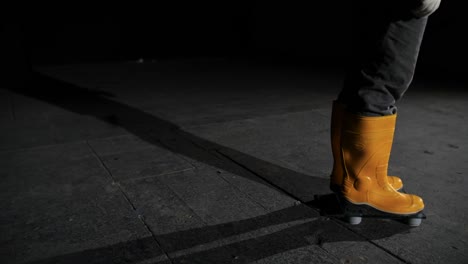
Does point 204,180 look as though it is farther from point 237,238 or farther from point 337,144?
point 337,144

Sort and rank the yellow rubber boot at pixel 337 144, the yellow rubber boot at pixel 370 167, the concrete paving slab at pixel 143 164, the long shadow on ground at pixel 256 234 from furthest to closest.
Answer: the concrete paving slab at pixel 143 164 < the yellow rubber boot at pixel 337 144 < the yellow rubber boot at pixel 370 167 < the long shadow on ground at pixel 256 234

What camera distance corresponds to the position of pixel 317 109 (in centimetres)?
430

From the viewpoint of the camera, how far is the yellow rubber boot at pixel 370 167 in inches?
72.5

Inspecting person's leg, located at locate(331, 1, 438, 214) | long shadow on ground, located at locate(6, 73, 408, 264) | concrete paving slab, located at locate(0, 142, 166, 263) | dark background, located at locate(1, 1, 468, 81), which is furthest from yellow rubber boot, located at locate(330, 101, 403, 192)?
dark background, located at locate(1, 1, 468, 81)

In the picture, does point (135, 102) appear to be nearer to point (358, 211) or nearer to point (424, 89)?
point (358, 211)

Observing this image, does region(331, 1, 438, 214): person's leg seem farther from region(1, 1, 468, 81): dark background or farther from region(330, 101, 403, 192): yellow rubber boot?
region(1, 1, 468, 81): dark background

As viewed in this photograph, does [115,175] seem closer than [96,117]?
Yes

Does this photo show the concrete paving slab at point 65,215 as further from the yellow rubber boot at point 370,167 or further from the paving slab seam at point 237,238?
the yellow rubber boot at point 370,167

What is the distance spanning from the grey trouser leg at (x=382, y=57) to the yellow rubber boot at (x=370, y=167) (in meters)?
0.08

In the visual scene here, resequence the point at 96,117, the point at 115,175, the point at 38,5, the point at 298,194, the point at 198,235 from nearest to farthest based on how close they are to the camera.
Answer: the point at 198,235, the point at 298,194, the point at 115,175, the point at 96,117, the point at 38,5

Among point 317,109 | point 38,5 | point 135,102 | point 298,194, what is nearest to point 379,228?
point 298,194

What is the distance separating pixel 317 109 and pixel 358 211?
8.22 feet

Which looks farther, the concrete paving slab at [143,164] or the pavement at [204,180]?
the concrete paving slab at [143,164]

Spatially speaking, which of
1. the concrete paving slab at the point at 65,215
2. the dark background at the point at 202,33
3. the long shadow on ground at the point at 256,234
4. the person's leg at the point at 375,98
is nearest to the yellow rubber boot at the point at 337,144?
the person's leg at the point at 375,98
